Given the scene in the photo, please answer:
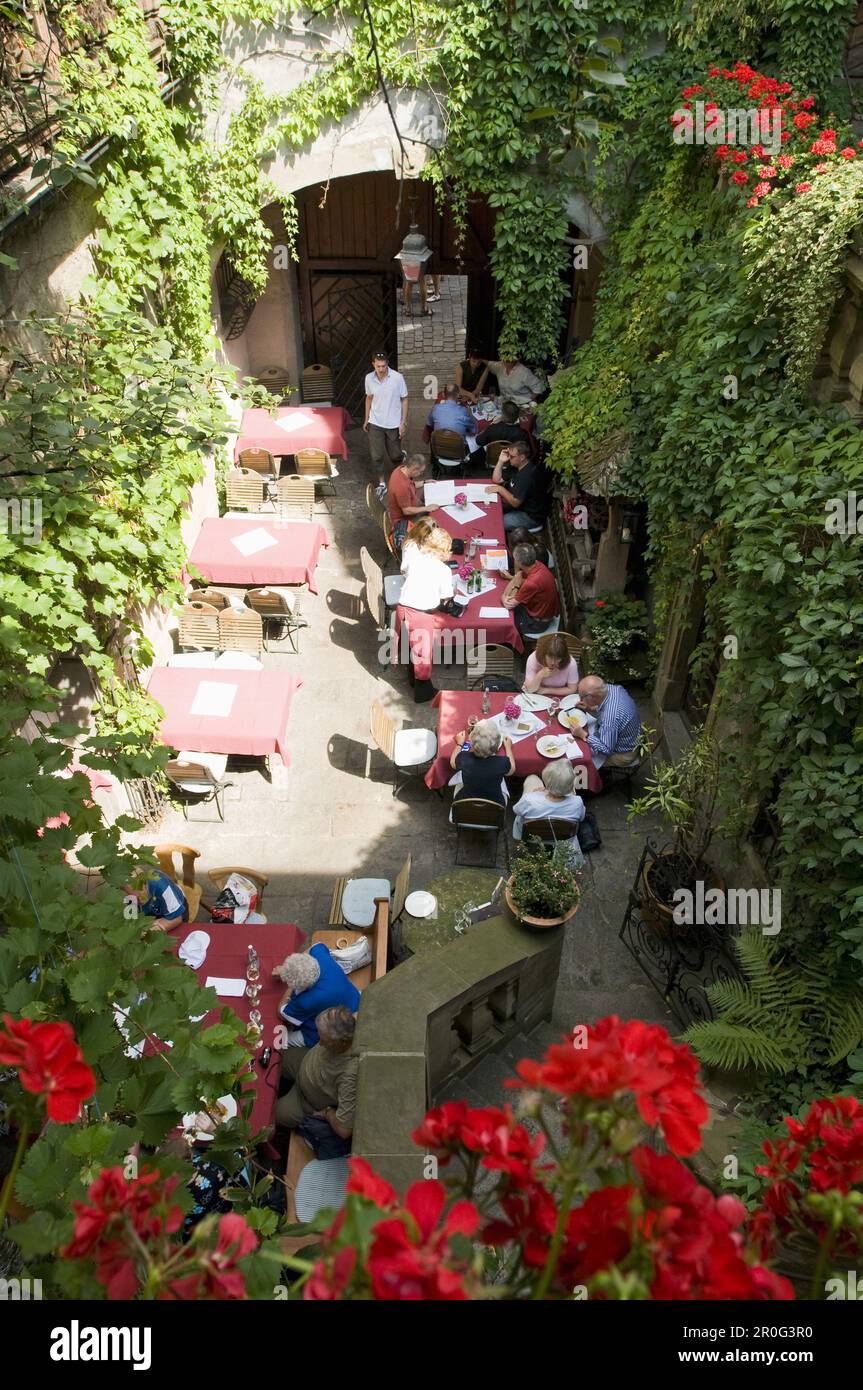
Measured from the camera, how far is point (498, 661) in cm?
1026

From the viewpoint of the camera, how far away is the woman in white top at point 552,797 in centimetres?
801

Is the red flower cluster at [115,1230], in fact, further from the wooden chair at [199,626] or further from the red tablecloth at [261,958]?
the wooden chair at [199,626]

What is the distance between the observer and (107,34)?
841 cm

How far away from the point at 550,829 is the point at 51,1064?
6.88m

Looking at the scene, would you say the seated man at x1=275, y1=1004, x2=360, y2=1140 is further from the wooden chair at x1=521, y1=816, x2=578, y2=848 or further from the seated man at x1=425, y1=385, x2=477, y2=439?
the seated man at x1=425, y1=385, x2=477, y2=439

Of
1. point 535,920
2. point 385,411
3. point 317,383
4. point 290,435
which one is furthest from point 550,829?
point 317,383

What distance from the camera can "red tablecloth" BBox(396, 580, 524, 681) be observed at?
1019 cm

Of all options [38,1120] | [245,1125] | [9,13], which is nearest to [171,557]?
[9,13]

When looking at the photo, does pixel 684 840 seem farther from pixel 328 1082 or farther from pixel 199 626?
pixel 199 626

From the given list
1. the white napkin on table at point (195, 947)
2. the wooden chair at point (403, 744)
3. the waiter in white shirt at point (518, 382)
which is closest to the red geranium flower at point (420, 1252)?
the white napkin on table at point (195, 947)

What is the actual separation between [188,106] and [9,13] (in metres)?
4.65

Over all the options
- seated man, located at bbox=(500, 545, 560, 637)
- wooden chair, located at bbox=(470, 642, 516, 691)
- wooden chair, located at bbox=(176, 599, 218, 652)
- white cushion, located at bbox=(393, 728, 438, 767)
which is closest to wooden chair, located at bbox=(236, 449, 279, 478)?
wooden chair, located at bbox=(176, 599, 218, 652)

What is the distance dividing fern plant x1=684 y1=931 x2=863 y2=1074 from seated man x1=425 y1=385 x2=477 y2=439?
939 centimetres

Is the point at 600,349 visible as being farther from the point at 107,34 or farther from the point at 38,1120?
the point at 38,1120
